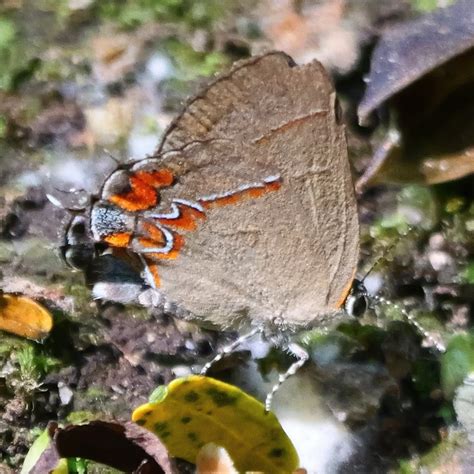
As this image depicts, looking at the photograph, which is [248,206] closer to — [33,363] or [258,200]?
[258,200]

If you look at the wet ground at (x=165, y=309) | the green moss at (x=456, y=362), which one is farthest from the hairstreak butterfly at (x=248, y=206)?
the green moss at (x=456, y=362)

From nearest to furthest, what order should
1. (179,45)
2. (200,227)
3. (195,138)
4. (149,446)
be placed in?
1. (149,446)
2. (195,138)
3. (200,227)
4. (179,45)

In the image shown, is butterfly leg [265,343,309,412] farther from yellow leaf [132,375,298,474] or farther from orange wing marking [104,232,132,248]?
orange wing marking [104,232,132,248]

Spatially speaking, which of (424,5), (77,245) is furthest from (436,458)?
(424,5)

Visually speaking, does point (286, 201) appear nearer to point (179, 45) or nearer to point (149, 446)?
point (149, 446)

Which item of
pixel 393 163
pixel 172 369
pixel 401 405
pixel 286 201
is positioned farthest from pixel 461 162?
pixel 172 369

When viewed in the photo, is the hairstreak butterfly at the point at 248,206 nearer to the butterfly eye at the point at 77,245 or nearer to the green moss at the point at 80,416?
the butterfly eye at the point at 77,245
